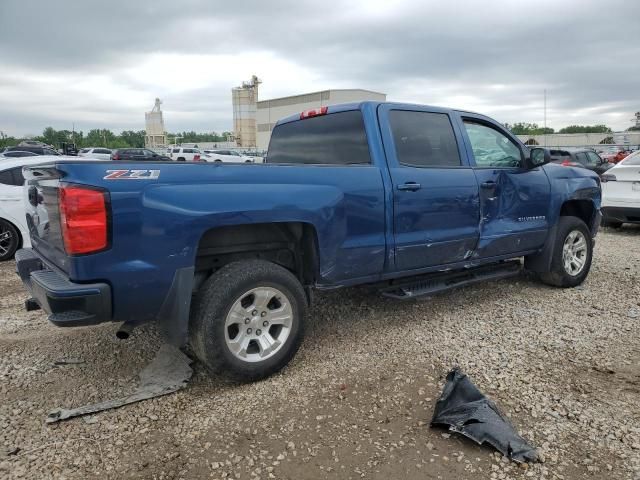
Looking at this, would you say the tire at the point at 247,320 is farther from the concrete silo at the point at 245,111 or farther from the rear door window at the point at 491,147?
the concrete silo at the point at 245,111

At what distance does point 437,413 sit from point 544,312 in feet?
8.15

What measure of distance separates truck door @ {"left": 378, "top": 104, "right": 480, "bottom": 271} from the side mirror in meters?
0.95

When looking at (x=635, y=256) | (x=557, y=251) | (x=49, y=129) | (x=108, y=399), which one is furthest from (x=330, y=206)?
(x=49, y=129)

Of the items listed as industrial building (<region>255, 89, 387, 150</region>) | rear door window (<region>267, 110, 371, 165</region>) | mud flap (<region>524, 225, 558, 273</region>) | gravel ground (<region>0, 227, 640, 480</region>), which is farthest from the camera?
industrial building (<region>255, 89, 387, 150</region>)

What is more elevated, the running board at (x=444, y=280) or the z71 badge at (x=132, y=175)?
the z71 badge at (x=132, y=175)

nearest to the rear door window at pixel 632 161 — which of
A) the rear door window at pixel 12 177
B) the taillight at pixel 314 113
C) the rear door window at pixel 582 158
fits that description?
the taillight at pixel 314 113

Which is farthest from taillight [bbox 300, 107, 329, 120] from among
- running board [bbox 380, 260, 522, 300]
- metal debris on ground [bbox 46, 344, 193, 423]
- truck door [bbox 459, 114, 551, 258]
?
metal debris on ground [bbox 46, 344, 193, 423]

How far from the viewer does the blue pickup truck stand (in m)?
2.81

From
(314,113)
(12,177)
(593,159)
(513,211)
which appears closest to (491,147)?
(513,211)

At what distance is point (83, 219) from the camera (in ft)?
8.92

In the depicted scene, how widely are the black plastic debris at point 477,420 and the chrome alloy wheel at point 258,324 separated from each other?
1.16m

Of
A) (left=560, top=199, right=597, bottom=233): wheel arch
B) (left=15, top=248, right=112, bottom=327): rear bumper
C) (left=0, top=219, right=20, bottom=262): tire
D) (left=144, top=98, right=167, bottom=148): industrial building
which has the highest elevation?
(left=144, top=98, right=167, bottom=148): industrial building

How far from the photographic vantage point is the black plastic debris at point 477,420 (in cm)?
261

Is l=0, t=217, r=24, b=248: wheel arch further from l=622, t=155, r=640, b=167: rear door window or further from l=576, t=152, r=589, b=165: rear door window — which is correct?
l=576, t=152, r=589, b=165: rear door window
